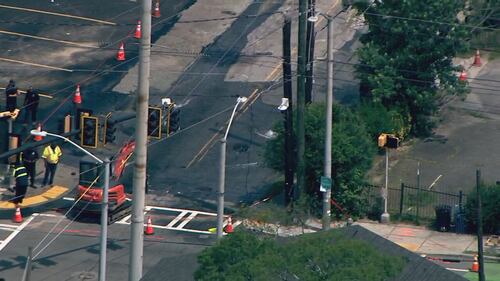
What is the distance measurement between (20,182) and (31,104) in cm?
608

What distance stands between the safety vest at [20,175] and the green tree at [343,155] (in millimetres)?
9940

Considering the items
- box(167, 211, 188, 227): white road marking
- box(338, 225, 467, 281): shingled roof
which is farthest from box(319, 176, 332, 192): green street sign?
box(338, 225, 467, 281): shingled roof

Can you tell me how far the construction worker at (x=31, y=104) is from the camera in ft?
182

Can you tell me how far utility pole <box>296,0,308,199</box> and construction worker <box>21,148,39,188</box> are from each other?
31.8ft

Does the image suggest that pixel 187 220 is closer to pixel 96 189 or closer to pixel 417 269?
pixel 96 189

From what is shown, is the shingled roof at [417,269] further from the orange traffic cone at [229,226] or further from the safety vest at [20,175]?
the safety vest at [20,175]

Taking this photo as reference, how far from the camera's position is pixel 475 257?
156 feet

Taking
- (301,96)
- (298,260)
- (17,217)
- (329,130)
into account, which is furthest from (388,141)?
(298,260)

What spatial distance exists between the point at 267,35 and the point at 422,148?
1252 cm

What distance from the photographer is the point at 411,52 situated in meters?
56.6

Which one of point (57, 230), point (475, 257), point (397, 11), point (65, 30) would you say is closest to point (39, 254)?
point (57, 230)

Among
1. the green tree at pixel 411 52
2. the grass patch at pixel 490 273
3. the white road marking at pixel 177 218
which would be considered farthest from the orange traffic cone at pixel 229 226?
the green tree at pixel 411 52

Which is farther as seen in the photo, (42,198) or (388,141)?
(42,198)

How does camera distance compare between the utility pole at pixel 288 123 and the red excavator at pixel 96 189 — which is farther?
the utility pole at pixel 288 123
